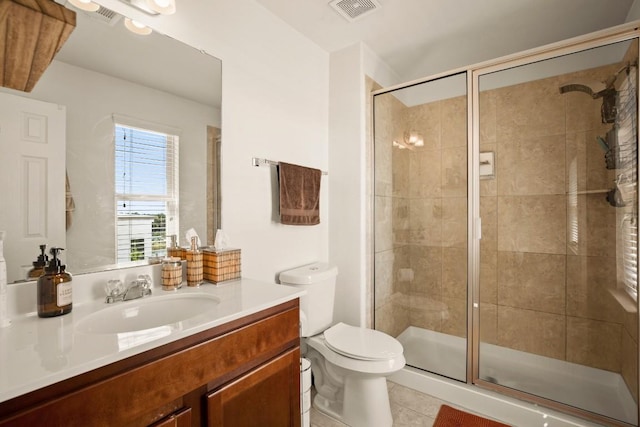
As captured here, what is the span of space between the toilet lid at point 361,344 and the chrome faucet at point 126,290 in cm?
101

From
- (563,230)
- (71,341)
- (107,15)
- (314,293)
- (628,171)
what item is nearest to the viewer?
(71,341)

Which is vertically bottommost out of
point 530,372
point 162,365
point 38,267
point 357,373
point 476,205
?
point 530,372

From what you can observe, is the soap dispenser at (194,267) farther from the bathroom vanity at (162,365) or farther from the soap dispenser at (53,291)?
the soap dispenser at (53,291)

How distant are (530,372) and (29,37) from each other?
3.01 meters

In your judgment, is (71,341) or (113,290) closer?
(71,341)

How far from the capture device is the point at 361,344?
1.73 meters

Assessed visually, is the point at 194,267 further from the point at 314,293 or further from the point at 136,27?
the point at 136,27

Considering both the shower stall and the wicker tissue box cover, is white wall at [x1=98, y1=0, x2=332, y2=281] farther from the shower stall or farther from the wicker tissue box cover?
the shower stall

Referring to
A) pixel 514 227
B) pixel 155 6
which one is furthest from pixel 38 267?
pixel 514 227

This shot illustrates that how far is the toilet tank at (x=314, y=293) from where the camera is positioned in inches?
72.2

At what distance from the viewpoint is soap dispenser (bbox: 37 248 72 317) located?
3.11 ft

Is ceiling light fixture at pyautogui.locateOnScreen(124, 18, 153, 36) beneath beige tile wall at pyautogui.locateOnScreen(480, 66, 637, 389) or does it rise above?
above

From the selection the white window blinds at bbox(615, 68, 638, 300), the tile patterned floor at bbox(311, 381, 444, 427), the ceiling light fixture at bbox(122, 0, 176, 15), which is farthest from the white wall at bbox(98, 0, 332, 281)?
the white window blinds at bbox(615, 68, 638, 300)

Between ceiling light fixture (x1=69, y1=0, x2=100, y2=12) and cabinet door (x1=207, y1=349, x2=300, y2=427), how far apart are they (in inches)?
55.1
